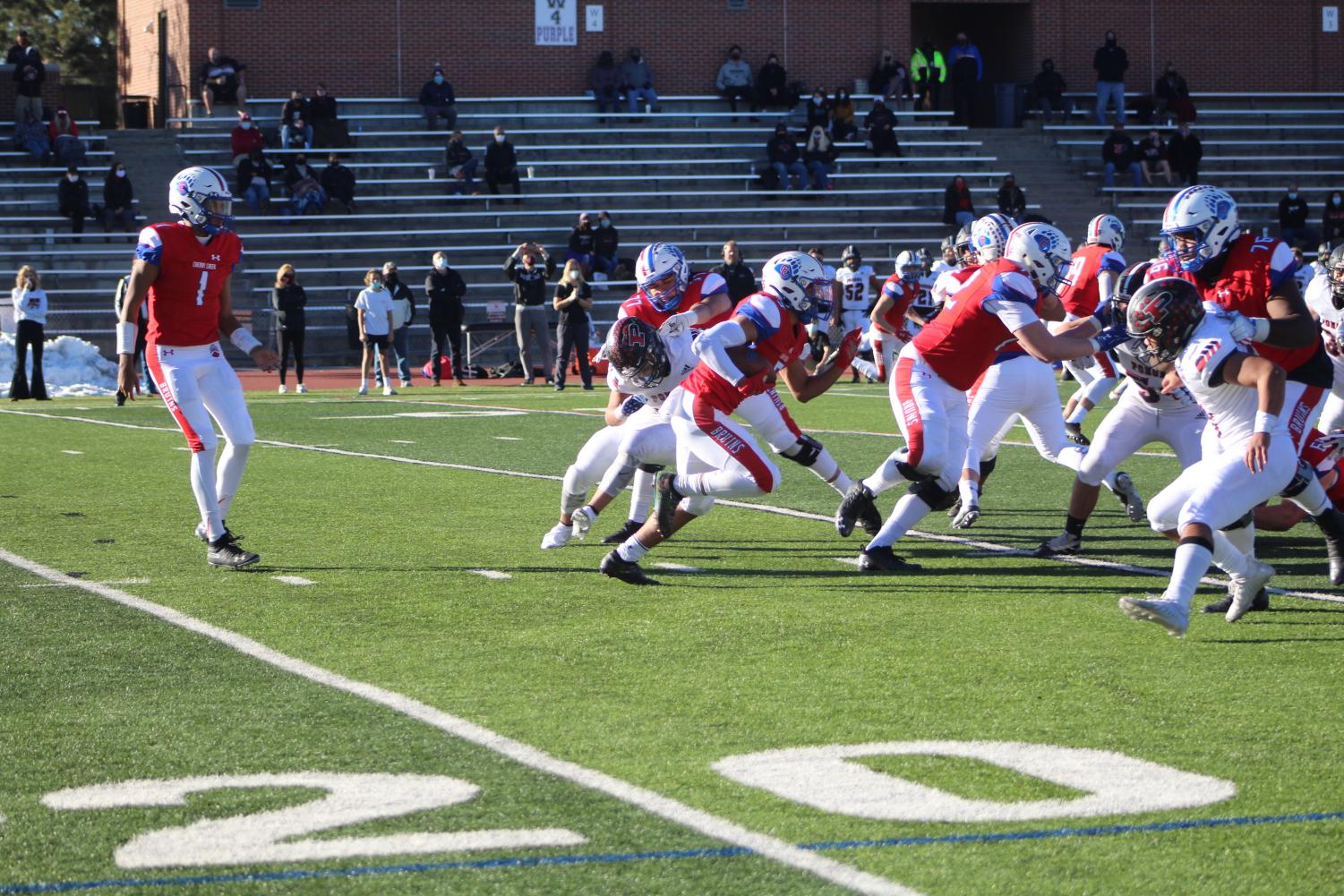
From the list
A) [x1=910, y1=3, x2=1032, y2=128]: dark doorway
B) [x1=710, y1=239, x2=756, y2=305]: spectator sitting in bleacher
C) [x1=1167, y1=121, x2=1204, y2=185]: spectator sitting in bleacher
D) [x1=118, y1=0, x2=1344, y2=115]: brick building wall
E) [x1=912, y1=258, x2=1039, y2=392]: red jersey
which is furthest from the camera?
[x1=910, y1=3, x2=1032, y2=128]: dark doorway

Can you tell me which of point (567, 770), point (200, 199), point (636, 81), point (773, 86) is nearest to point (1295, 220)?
point (773, 86)

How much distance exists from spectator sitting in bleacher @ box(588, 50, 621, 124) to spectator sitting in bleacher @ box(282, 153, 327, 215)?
661 cm

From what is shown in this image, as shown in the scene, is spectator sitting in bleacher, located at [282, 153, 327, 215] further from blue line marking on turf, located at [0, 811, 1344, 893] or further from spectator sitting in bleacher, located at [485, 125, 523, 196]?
blue line marking on turf, located at [0, 811, 1344, 893]

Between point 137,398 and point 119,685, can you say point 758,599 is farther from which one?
point 137,398

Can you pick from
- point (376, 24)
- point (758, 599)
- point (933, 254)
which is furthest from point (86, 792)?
point (376, 24)

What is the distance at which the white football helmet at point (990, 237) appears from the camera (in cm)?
976

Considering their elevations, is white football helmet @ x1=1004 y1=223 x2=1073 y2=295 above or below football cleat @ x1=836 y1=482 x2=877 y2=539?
above

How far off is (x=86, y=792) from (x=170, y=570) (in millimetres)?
4065

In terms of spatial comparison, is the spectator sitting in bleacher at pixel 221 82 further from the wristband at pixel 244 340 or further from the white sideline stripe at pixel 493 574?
the white sideline stripe at pixel 493 574

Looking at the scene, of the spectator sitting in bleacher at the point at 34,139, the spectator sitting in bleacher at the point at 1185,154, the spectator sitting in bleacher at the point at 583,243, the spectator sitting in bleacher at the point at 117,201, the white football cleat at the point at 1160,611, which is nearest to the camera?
the white football cleat at the point at 1160,611

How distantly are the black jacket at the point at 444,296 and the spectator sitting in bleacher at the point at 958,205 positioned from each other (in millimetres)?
10353

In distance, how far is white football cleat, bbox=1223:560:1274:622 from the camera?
7082mm

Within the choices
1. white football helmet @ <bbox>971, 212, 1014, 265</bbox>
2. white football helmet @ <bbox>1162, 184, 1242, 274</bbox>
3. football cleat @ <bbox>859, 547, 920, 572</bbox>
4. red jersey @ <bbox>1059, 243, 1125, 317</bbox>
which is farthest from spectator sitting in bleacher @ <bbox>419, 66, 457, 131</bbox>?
white football helmet @ <bbox>1162, 184, 1242, 274</bbox>

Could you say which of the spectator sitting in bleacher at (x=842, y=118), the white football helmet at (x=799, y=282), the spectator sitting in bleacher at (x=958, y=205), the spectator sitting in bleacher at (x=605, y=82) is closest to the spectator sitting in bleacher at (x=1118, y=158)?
the spectator sitting in bleacher at (x=958, y=205)
